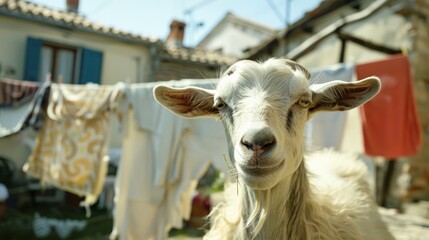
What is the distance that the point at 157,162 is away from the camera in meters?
3.81

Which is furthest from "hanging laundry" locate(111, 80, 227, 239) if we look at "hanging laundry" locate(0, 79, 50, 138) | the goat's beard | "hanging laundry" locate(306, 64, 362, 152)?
the goat's beard

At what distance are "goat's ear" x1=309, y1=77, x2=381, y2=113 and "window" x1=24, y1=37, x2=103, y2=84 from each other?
26.8 ft

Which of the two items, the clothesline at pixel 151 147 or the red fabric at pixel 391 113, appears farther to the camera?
the clothesline at pixel 151 147

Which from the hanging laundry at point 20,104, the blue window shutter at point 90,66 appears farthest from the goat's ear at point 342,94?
the blue window shutter at point 90,66

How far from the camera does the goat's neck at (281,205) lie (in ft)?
5.89

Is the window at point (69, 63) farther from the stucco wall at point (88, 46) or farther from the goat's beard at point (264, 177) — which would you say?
the goat's beard at point (264, 177)

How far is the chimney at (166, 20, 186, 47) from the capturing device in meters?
13.6

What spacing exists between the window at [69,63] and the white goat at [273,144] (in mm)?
7757

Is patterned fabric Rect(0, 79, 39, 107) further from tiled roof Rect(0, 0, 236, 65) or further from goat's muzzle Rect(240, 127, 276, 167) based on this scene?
goat's muzzle Rect(240, 127, 276, 167)

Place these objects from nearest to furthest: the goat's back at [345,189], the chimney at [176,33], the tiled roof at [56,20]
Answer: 1. the goat's back at [345,189]
2. the tiled roof at [56,20]
3. the chimney at [176,33]

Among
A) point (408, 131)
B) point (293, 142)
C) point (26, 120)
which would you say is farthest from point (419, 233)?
point (26, 120)

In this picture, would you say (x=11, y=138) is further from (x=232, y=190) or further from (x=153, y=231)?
(x=232, y=190)

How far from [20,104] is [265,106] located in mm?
4641

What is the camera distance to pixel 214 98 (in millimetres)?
1966
